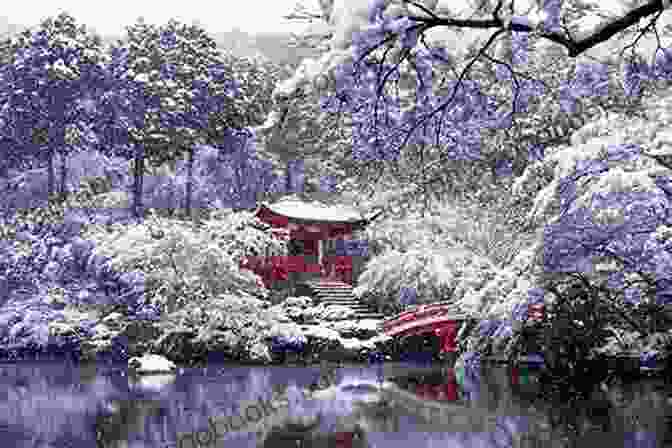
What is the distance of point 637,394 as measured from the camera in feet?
36.7

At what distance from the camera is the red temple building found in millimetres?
23359

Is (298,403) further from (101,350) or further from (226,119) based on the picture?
(226,119)

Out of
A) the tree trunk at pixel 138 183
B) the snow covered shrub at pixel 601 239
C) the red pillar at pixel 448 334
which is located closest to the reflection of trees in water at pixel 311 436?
the snow covered shrub at pixel 601 239

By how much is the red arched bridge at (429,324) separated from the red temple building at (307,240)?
542 centimetres

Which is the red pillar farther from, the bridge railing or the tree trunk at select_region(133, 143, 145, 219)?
the tree trunk at select_region(133, 143, 145, 219)

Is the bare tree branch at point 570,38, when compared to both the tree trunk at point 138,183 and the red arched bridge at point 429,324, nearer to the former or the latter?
the red arched bridge at point 429,324

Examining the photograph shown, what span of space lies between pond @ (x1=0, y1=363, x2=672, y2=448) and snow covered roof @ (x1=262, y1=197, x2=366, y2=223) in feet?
28.5

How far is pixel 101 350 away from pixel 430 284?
9044 millimetres

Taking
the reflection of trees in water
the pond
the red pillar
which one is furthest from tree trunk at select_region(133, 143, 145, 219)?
the reflection of trees in water

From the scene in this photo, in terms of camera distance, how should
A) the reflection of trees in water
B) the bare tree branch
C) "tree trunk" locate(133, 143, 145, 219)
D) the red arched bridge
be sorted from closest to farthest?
the bare tree branch
the reflection of trees in water
the red arched bridge
"tree trunk" locate(133, 143, 145, 219)

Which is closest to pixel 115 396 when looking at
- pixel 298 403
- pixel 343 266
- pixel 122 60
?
pixel 298 403

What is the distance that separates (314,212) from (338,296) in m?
3.33

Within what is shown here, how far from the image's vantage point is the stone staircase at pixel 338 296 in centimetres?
2122

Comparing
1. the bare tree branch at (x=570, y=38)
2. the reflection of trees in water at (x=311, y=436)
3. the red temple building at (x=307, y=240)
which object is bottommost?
the reflection of trees in water at (x=311, y=436)
